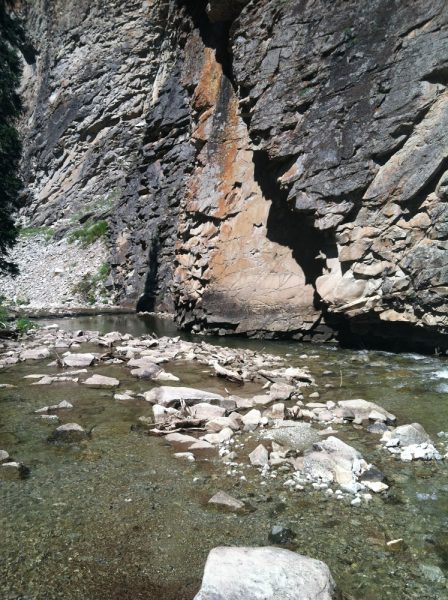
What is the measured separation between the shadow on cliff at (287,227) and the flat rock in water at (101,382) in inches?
343

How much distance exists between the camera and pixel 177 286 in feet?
66.3

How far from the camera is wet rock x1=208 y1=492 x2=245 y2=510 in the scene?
13.6 feet

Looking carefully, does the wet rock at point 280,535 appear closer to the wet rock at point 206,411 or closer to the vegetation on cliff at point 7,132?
the wet rock at point 206,411

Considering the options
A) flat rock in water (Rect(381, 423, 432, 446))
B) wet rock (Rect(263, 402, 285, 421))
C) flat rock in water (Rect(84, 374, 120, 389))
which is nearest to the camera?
flat rock in water (Rect(381, 423, 432, 446))

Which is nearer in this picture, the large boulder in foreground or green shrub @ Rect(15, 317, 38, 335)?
the large boulder in foreground

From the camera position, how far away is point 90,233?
132ft

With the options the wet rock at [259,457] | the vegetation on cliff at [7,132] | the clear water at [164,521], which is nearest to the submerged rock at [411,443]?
the clear water at [164,521]

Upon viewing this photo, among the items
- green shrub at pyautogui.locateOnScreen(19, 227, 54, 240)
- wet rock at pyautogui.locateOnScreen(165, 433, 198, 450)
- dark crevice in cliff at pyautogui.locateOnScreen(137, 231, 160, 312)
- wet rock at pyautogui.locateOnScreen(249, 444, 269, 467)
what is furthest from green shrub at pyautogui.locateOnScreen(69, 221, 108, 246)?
wet rock at pyautogui.locateOnScreen(249, 444, 269, 467)

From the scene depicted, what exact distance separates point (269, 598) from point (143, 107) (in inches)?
1821

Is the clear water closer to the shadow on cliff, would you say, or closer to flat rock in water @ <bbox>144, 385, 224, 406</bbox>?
flat rock in water @ <bbox>144, 385, 224, 406</bbox>

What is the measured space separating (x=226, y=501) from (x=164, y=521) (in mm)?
603

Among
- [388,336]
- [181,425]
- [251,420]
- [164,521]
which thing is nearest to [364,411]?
[251,420]

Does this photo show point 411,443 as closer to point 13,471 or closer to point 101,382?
point 13,471

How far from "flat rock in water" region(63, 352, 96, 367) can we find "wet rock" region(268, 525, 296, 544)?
7811mm
